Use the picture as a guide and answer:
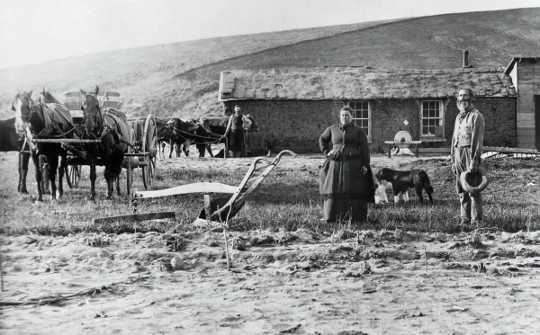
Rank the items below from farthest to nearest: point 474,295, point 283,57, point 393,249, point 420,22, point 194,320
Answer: point 420,22 < point 283,57 < point 393,249 < point 474,295 < point 194,320

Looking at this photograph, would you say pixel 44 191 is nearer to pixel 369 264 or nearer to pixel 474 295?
pixel 369 264

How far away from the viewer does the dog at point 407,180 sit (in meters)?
11.9

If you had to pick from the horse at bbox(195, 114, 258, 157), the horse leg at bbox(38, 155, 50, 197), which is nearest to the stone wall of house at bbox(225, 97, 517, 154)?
the horse at bbox(195, 114, 258, 157)

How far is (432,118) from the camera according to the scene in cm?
2656

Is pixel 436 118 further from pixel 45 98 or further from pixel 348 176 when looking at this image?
pixel 348 176

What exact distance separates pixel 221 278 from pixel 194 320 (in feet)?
4.56

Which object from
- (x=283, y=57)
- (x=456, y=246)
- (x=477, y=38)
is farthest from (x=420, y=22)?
(x=456, y=246)

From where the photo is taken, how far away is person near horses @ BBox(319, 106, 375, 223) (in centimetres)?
915

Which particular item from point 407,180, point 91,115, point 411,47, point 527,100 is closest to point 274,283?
point 407,180

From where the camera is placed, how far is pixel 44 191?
46.4ft

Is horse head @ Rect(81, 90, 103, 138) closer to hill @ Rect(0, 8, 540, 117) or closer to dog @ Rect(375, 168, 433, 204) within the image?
dog @ Rect(375, 168, 433, 204)

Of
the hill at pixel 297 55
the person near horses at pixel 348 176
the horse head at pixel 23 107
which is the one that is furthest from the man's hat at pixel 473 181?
the hill at pixel 297 55

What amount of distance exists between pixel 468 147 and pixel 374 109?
17.5 m

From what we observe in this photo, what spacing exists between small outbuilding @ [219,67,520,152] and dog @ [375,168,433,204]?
1399cm
